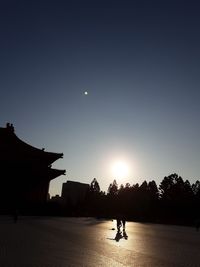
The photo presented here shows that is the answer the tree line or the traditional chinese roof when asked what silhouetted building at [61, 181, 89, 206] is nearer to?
the tree line

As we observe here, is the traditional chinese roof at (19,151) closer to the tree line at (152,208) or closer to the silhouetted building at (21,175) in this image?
the silhouetted building at (21,175)

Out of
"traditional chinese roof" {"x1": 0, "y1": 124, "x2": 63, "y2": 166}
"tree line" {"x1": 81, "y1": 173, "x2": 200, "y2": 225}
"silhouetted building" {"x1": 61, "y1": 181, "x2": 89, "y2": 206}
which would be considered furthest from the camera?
"silhouetted building" {"x1": 61, "y1": 181, "x2": 89, "y2": 206}

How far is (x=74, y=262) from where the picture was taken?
907 centimetres

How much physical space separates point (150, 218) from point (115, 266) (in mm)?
51091

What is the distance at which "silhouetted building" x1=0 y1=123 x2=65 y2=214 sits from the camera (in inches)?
1577

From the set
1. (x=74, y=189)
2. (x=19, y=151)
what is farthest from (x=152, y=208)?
(x=74, y=189)

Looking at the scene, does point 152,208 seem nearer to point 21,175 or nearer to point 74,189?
point 21,175

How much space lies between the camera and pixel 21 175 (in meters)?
40.6

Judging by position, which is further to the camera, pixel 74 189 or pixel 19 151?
pixel 74 189

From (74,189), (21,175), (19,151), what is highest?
(74,189)

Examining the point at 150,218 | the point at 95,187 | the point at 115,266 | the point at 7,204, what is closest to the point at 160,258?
the point at 115,266

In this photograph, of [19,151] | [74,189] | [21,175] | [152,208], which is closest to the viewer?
[21,175]

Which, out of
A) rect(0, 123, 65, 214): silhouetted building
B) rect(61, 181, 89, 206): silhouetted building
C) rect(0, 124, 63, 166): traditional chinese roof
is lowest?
rect(0, 123, 65, 214): silhouetted building

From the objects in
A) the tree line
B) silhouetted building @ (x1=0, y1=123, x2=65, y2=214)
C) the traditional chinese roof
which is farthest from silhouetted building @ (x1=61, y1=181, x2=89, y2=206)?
silhouetted building @ (x1=0, y1=123, x2=65, y2=214)
